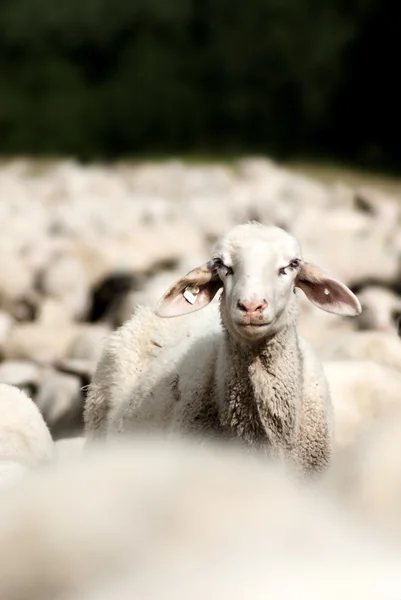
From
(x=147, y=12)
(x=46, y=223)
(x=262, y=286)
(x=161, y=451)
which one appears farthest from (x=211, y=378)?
(x=147, y=12)

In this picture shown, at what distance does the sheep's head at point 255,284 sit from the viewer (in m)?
3.39

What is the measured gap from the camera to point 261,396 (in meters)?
3.60

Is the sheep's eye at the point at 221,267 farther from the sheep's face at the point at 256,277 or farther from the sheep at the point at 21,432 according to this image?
the sheep at the point at 21,432

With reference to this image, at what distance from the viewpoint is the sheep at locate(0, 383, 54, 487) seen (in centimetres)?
367

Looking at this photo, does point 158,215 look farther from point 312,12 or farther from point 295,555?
point 312,12

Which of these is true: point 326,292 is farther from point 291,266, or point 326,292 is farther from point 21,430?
point 21,430

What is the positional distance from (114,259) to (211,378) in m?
5.16

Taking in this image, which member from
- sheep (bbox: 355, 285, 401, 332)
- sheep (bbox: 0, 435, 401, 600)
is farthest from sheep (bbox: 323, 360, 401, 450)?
sheep (bbox: 0, 435, 401, 600)

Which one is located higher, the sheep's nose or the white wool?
the sheep's nose

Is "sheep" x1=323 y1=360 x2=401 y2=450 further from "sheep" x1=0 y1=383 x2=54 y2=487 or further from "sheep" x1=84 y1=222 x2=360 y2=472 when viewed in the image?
"sheep" x1=0 y1=383 x2=54 y2=487

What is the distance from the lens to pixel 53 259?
886 cm

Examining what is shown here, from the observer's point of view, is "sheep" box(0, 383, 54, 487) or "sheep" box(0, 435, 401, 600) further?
"sheep" box(0, 383, 54, 487)

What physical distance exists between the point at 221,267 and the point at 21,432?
0.93 meters

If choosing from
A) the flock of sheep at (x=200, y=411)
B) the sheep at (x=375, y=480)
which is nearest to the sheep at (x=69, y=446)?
the flock of sheep at (x=200, y=411)
